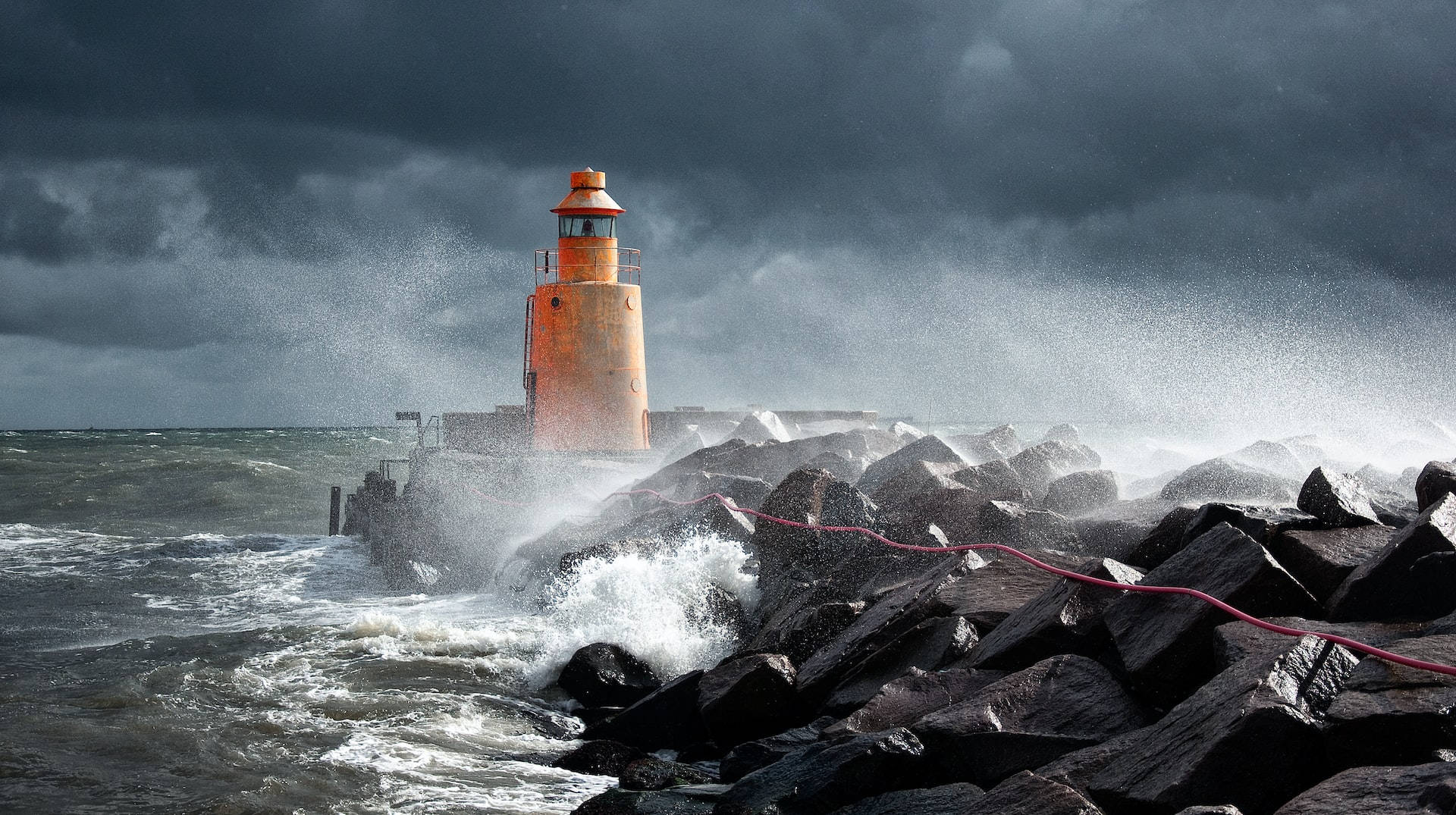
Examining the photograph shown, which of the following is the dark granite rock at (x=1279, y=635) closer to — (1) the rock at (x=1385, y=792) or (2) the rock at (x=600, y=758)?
(1) the rock at (x=1385, y=792)

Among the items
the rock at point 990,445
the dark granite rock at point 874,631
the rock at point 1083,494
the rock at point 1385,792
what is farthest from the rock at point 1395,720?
the rock at point 990,445

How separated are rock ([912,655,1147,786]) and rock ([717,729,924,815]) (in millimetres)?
123

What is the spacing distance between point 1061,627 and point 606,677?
3.18 metres

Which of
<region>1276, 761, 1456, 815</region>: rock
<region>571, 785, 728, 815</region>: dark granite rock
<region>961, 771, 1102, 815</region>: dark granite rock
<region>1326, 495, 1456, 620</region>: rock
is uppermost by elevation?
<region>1326, 495, 1456, 620</region>: rock

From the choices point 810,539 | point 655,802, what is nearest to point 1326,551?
point 655,802

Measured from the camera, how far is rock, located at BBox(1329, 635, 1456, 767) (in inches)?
131

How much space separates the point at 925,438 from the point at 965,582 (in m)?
4.90

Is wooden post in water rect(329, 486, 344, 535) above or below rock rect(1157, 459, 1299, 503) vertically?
below

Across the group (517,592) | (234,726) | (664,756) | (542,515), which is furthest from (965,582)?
(542,515)

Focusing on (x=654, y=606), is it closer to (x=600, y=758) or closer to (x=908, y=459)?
(x=600, y=758)

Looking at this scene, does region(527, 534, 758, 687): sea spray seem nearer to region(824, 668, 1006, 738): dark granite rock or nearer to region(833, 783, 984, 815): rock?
region(824, 668, 1006, 738): dark granite rock

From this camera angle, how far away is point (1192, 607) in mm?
4391

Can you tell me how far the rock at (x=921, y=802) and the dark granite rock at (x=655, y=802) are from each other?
2.54ft

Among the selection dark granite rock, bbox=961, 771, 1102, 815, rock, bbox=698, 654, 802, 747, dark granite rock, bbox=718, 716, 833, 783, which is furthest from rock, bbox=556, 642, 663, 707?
dark granite rock, bbox=961, 771, 1102, 815
